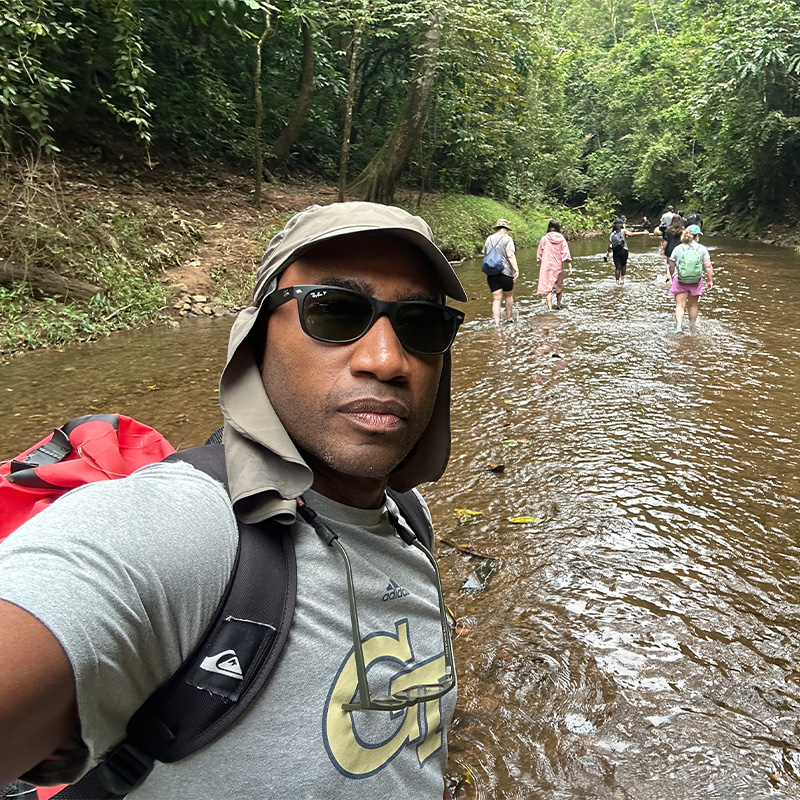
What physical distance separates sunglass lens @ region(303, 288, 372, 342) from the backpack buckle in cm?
76

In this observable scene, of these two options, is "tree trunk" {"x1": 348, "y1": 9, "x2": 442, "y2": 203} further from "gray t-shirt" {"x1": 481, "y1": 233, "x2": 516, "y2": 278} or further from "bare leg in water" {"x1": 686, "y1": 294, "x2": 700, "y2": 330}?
"bare leg in water" {"x1": 686, "y1": 294, "x2": 700, "y2": 330}

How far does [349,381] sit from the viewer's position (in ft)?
3.99

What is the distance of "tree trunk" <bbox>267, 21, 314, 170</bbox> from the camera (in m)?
16.5

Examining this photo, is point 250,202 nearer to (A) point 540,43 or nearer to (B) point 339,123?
(B) point 339,123

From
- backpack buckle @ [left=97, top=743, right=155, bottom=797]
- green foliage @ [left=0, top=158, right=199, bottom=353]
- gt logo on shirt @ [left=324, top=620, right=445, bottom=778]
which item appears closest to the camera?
backpack buckle @ [left=97, top=743, right=155, bottom=797]

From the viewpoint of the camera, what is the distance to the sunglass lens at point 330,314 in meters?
1.22

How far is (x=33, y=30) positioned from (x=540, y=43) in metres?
20.2

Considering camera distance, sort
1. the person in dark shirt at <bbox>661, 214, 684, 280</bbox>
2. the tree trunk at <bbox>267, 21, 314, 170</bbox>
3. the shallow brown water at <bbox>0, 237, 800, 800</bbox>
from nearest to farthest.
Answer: the shallow brown water at <bbox>0, 237, 800, 800</bbox>, the person in dark shirt at <bbox>661, 214, 684, 280</bbox>, the tree trunk at <bbox>267, 21, 314, 170</bbox>

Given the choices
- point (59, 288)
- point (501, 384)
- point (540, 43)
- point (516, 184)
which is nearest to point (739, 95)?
point (540, 43)

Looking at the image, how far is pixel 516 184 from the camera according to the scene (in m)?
31.6

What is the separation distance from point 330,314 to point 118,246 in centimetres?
1123

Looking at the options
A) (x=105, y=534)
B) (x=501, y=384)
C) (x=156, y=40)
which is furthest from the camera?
(x=156, y=40)

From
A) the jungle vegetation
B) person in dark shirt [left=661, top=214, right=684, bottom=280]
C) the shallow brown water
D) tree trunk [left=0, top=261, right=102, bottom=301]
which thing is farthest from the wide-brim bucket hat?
person in dark shirt [left=661, top=214, right=684, bottom=280]

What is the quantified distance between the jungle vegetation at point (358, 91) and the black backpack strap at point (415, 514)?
10.1m
